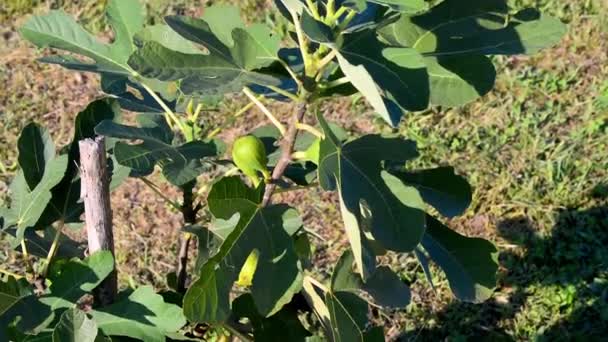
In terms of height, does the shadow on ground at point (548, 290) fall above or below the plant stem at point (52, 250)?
below

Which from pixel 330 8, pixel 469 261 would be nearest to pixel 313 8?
pixel 330 8

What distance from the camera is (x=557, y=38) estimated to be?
4.18 ft

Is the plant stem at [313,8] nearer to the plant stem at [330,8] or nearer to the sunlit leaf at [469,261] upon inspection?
the plant stem at [330,8]

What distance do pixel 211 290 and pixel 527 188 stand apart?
229 centimetres

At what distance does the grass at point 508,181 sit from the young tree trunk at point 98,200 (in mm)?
1545

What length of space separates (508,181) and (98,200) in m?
2.18

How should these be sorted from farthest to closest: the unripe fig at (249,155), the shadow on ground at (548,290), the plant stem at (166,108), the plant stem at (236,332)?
the shadow on ground at (548,290), the plant stem at (236,332), the plant stem at (166,108), the unripe fig at (249,155)

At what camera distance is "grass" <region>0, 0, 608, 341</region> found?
3006 millimetres

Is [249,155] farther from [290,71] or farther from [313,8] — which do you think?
[313,8]

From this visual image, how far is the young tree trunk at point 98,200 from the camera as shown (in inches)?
57.6

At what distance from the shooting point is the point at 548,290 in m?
3.05

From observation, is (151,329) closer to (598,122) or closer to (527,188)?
(527,188)

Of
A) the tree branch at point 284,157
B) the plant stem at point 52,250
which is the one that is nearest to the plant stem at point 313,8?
the tree branch at point 284,157

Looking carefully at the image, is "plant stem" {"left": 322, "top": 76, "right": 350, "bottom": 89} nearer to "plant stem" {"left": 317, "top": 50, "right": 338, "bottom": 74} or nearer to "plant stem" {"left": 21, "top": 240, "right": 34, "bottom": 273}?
"plant stem" {"left": 317, "top": 50, "right": 338, "bottom": 74}
